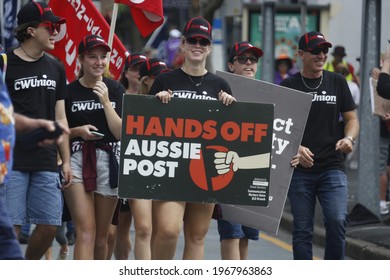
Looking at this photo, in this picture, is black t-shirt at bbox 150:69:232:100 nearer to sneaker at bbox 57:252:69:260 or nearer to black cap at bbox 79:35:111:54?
black cap at bbox 79:35:111:54

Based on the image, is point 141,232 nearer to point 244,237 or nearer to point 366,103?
point 244,237

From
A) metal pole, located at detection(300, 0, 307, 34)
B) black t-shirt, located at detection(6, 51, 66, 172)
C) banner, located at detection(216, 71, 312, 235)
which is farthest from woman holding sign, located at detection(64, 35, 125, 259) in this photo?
metal pole, located at detection(300, 0, 307, 34)

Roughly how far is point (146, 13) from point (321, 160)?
2.37 metres

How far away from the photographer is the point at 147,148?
8.70 metres

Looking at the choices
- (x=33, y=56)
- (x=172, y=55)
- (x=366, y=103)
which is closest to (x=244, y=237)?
(x=33, y=56)

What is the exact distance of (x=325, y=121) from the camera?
9.74 meters

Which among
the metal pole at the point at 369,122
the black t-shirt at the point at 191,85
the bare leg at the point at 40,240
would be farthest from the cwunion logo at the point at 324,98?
the metal pole at the point at 369,122

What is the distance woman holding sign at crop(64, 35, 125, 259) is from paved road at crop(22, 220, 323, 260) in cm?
246

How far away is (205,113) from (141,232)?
146 cm

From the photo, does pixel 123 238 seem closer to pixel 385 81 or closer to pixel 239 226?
pixel 239 226

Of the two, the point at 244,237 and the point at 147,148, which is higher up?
the point at 147,148

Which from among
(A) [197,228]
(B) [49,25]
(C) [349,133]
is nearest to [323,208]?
(C) [349,133]

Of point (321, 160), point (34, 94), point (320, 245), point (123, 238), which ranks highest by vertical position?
point (34, 94)

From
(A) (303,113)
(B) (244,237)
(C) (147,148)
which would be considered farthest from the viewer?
(B) (244,237)
